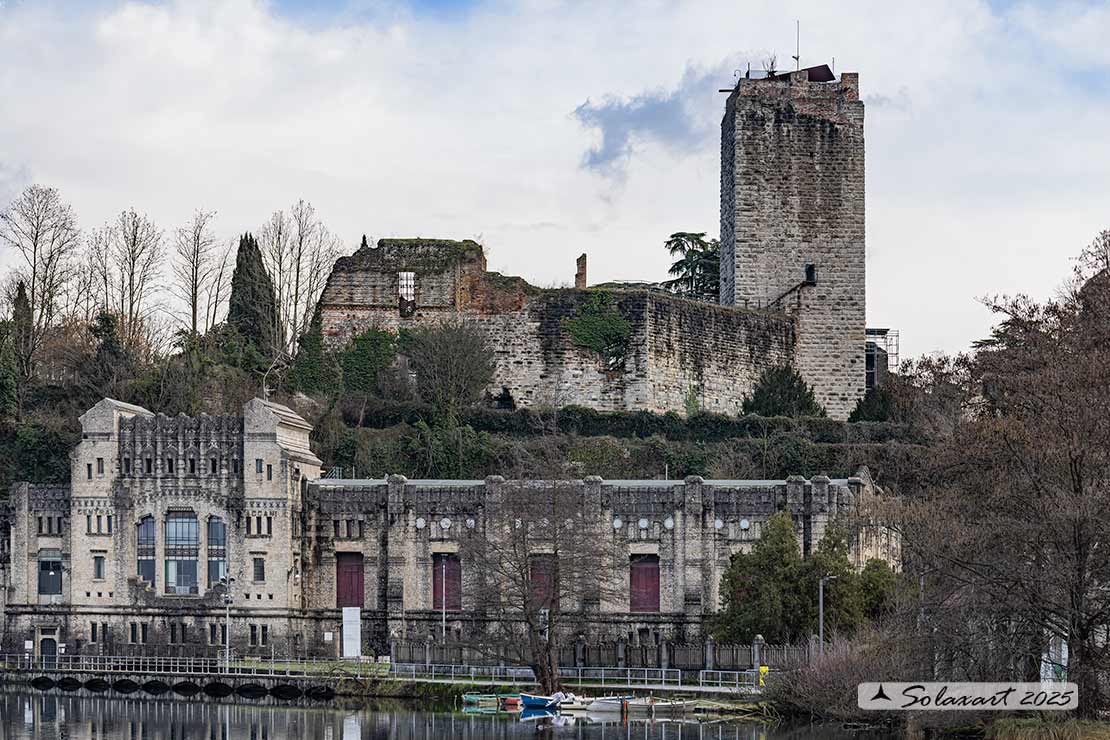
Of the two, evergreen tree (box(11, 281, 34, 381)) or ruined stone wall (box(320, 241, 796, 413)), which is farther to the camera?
ruined stone wall (box(320, 241, 796, 413))

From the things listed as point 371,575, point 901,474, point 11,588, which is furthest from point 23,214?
point 901,474

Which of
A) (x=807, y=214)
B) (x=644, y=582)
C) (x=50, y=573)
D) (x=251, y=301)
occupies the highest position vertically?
(x=807, y=214)

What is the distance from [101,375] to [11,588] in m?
14.2

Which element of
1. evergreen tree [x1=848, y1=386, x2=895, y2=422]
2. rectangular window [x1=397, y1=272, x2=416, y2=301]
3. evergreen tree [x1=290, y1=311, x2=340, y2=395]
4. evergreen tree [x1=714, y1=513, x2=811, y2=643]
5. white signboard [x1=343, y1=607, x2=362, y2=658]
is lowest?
white signboard [x1=343, y1=607, x2=362, y2=658]

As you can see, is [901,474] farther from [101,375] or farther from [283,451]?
[101,375]

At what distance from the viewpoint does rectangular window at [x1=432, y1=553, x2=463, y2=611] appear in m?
86.4

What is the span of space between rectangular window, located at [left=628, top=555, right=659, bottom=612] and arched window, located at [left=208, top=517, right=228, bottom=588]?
16957 mm

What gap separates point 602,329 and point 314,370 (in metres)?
14.1

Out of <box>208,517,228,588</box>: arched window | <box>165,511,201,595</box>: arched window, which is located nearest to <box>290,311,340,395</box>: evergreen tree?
<box>208,517,228,588</box>: arched window

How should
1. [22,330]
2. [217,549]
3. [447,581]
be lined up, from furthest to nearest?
[22,330] < [217,549] < [447,581]

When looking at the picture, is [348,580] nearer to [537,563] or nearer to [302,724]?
[537,563]

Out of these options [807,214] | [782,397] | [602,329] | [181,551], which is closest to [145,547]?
[181,551]

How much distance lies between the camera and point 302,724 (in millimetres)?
70062

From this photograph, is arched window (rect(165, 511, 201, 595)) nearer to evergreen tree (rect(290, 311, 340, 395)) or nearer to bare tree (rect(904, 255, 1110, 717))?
→ evergreen tree (rect(290, 311, 340, 395))
